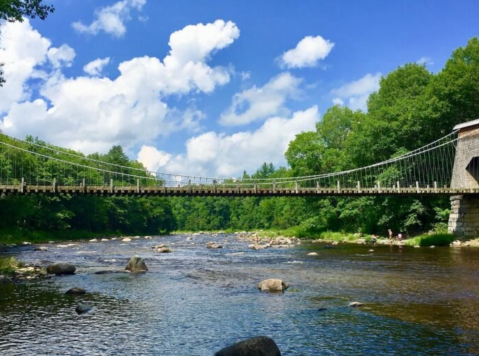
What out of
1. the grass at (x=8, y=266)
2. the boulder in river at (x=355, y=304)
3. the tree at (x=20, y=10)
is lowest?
the boulder in river at (x=355, y=304)

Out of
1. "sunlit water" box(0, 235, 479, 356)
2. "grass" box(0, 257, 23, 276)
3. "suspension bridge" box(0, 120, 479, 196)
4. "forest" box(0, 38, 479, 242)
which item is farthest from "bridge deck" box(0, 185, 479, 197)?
"sunlit water" box(0, 235, 479, 356)

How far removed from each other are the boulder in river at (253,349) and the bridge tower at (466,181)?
33.9 meters

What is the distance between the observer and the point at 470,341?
31.2ft

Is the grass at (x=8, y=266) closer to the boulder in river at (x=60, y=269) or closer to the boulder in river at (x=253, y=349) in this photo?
the boulder in river at (x=60, y=269)

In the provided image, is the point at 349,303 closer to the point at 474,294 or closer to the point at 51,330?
the point at 474,294

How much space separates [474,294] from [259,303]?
730cm

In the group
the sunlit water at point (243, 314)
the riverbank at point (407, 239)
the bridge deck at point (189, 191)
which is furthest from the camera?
the bridge deck at point (189, 191)

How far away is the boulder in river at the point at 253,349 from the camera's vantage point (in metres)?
8.45

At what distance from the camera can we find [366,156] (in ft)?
167

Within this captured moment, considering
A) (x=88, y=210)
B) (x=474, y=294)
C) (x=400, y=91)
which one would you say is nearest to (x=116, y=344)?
(x=474, y=294)

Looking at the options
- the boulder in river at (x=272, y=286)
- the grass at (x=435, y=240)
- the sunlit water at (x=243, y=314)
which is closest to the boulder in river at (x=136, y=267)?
the sunlit water at (x=243, y=314)

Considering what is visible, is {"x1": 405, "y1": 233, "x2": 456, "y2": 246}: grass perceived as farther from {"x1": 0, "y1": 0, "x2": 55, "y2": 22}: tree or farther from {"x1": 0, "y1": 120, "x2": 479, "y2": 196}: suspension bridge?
{"x1": 0, "y1": 0, "x2": 55, "y2": 22}: tree

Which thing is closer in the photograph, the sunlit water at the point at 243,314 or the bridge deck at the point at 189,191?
the sunlit water at the point at 243,314

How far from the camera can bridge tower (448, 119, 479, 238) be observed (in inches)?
1471
